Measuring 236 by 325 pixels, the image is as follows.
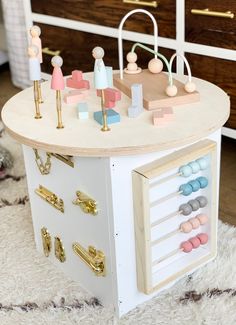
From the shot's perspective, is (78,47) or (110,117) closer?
(110,117)

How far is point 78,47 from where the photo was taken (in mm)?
2312

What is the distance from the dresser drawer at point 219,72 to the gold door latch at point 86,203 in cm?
78

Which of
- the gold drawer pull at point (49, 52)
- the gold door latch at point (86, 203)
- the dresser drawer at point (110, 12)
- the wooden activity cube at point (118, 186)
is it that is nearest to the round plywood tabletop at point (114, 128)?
the wooden activity cube at point (118, 186)

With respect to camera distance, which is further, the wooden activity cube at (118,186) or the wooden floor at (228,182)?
the wooden floor at (228,182)

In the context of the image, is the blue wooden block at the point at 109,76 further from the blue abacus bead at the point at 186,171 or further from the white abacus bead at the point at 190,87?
the blue abacus bead at the point at 186,171

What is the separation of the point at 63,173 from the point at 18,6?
60.1 inches

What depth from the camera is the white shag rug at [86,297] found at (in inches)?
50.5

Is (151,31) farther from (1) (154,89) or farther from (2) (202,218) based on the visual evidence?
(2) (202,218)

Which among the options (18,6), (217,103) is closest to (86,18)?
(18,6)

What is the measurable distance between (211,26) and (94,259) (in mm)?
899

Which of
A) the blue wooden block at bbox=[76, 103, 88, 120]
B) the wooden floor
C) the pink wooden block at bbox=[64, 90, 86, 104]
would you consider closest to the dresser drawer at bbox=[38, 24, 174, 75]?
the wooden floor

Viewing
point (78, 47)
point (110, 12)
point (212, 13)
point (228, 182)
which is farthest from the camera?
point (78, 47)

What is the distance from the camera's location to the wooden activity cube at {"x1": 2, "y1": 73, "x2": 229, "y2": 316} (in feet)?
3.86

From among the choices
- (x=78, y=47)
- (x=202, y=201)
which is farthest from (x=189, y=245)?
(x=78, y=47)
